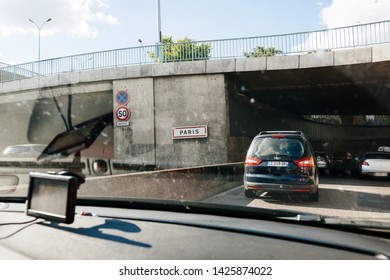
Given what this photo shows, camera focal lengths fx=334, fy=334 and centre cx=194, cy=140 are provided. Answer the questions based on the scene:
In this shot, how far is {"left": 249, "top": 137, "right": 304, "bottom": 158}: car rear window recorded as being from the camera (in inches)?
309

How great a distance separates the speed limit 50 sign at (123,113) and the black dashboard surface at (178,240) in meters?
14.8

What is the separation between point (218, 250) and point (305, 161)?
21.7ft

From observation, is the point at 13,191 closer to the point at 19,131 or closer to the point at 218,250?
the point at 218,250

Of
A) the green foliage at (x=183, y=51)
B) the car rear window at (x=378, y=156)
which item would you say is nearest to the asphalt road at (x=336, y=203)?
the car rear window at (x=378, y=156)

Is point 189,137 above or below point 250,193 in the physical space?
above

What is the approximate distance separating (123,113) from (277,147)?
1052cm

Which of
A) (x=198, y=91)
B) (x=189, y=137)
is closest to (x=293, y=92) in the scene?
(x=198, y=91)

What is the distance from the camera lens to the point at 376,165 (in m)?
13.7

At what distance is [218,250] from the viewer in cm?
163

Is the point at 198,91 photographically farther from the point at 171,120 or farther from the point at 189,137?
the point at 189,137

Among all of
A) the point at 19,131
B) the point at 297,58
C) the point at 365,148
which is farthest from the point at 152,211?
the point at 365,148

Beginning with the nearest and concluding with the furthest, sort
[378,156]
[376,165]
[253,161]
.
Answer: [253,161]
[376,165]
[378,156]

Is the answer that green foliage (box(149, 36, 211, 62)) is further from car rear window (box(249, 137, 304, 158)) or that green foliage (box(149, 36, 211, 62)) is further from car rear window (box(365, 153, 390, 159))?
car rear window (box(249, 137, 304, 158))

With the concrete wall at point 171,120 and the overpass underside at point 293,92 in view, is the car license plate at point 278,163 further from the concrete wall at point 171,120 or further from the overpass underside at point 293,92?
the overpass underside at point 293,92
